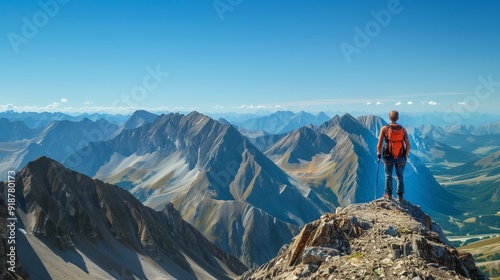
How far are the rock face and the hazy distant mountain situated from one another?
76.3 meters

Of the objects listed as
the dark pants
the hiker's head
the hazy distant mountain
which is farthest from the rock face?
the hazy distant mountain

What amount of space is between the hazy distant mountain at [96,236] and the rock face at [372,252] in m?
76.3

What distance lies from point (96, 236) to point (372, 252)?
117 meters

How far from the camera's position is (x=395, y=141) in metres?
23.0

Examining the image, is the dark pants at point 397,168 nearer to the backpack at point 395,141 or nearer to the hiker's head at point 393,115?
the backpack at point 395,141

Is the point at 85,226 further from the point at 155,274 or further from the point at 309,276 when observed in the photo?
the point at 309,276

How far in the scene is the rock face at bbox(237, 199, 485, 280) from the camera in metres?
13.5

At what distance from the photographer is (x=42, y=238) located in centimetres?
9550

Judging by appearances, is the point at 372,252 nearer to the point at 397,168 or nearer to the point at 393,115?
the point at 397,168

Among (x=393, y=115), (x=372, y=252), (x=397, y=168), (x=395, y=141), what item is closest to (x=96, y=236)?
(x=397, y=168)

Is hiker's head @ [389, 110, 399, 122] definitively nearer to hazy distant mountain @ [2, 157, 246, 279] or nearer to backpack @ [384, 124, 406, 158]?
backpack @ [384, 124, 406, 158]

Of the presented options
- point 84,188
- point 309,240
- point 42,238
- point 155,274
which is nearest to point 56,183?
point 84,188

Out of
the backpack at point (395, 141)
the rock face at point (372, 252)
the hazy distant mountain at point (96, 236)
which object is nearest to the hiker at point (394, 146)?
the backpack at point (395, 141)

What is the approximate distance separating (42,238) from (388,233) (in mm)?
102697
